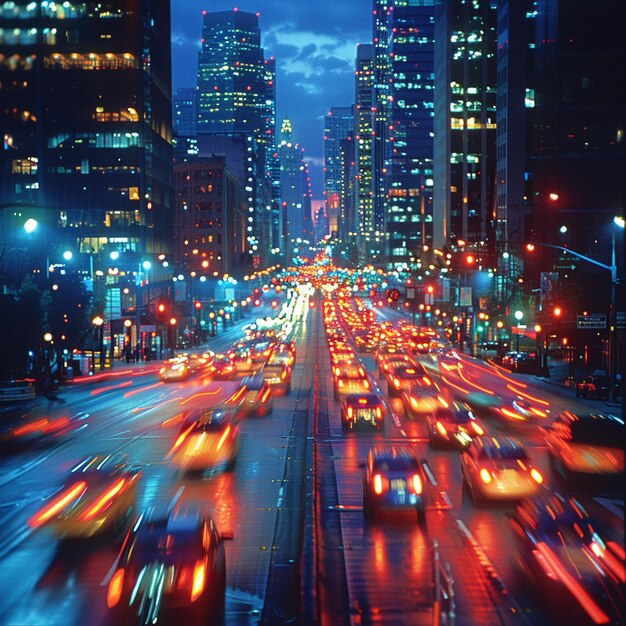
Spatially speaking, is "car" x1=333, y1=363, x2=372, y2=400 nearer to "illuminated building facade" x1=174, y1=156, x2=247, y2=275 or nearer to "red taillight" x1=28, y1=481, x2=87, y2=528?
"red taillight" x1=28, y1=481, x2=87, y2=528

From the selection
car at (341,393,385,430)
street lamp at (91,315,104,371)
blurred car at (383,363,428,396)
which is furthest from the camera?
street lamp at (91,315,104,371)

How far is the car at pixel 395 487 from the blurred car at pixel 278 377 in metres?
29.0

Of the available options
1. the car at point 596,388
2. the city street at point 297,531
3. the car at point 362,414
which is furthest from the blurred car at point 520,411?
the car at point 362,414

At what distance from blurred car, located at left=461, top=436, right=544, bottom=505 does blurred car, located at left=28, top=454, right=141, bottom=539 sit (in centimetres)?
801

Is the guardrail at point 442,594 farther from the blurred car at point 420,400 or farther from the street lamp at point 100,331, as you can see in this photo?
the street lamp at point 100,331

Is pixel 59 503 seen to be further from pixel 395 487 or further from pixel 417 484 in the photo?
pixel 417 484

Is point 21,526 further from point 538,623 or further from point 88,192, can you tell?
point 88,192

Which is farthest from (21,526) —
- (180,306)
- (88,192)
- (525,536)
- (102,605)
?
(88,192)

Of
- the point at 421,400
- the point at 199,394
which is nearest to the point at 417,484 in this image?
the point at 421,400

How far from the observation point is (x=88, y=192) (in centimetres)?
10844

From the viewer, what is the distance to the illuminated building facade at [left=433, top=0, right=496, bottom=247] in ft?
602

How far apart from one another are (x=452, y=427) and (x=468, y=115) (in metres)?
160

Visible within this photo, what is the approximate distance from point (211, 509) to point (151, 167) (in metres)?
94.8

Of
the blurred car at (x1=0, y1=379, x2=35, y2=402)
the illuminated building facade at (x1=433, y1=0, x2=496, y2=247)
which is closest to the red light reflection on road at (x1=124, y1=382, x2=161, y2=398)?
the blurred car at (x1=0, y1=379, x2=35, y2=402)
